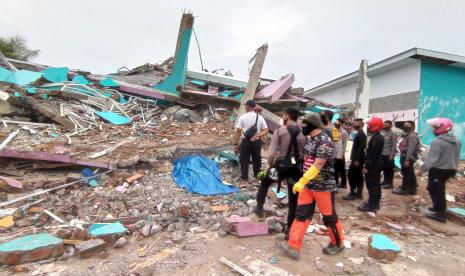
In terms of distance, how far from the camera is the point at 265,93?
1042 cm

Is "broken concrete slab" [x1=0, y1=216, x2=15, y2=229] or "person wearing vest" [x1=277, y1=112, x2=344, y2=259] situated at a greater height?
"person wearing vest" [x1=277, y1=112, x2=344, y2=259]

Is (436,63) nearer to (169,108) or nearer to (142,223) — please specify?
(169,108)

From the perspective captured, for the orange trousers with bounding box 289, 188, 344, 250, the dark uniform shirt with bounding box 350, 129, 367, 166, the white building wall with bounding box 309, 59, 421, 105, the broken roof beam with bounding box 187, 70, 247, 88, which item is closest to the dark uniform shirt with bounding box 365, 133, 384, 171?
the dark uniform shirt with bounding box 350, 129, 367, 166

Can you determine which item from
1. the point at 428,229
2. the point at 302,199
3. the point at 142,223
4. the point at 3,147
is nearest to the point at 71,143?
the point at 3,147

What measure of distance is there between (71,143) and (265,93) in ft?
20.1

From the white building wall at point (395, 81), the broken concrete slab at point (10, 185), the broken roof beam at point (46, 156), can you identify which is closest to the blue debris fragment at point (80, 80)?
the broken roof beam at point (46, 156)

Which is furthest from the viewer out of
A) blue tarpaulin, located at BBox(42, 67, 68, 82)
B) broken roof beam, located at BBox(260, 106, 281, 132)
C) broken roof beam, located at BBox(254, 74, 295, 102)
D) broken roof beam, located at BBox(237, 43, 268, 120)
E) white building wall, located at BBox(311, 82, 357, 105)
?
white building wall, located at BBox(311, 82, 357, 105)

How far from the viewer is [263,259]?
139 inches

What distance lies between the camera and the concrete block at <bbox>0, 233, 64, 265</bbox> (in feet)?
10.8

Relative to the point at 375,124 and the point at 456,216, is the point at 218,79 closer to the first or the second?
the point at 375,124

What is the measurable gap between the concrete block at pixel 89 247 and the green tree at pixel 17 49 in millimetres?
16321

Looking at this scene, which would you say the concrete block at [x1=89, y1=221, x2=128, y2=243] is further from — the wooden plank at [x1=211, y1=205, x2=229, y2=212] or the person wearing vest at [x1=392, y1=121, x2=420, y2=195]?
the person wearing vest at [x1=392, y1=121, x2=420, y2=195]

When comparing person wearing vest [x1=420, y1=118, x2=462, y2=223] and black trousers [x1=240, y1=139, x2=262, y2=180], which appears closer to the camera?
person wearing vest [x1=420, y1=118, x2=462, y2=223]

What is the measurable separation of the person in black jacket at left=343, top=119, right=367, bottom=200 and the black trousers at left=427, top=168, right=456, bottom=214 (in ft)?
3.63
